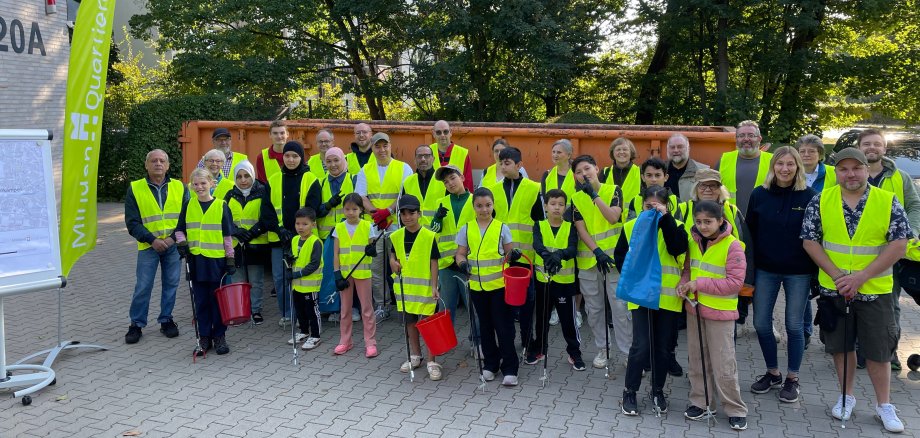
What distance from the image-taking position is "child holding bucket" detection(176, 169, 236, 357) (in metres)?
6.90

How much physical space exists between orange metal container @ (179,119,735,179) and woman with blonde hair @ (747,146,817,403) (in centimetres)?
173

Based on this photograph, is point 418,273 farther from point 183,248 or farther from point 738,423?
point 738,423

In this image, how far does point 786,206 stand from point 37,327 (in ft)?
24.8

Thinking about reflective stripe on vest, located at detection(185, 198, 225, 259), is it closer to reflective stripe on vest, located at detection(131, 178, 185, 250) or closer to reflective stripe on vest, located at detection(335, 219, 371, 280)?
reflective stripe on vest, located at detection(131, 178, 185, 250)

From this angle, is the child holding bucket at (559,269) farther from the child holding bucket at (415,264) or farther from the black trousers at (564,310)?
the child holding bucket at (415,264)

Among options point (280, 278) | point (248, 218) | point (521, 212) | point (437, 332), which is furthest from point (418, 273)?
point (248, 218)

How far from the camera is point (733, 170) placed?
688cm

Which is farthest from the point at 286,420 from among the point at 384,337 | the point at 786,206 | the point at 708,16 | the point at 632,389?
the point at 708,16

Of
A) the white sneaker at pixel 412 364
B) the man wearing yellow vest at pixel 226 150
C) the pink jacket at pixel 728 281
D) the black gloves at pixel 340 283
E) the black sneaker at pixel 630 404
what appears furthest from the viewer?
the man wearing yellow vest at pixel 226 150

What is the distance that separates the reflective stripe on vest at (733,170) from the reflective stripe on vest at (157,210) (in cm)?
532

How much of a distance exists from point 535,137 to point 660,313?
10.7 ft

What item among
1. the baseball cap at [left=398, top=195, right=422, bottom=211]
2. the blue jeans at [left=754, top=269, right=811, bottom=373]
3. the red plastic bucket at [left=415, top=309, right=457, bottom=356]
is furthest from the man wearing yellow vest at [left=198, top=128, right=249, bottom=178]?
the blue jeans at [left=754, top=269, right=811, bottom=373]

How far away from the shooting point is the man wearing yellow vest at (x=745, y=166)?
22.3 feet

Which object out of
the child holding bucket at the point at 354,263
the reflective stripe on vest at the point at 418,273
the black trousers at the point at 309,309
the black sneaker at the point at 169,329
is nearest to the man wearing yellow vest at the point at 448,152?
the child holding bucket at the point at 354,263
